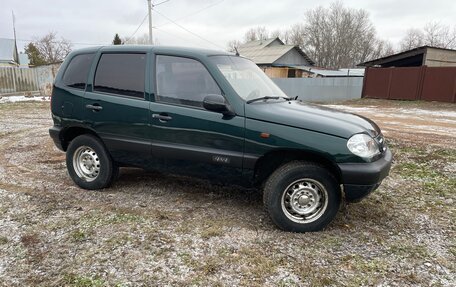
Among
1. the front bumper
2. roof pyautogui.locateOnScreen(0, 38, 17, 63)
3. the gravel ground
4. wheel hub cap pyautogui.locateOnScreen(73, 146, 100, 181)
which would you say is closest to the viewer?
the gravel ground

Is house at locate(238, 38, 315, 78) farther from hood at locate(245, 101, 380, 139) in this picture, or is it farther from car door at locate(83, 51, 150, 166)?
hood at locate(245, 101, 380, 139)

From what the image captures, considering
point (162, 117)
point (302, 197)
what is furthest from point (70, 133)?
point (302, 197)

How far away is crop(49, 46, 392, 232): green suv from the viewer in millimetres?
3477

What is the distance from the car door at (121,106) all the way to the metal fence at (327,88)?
21.8 metres

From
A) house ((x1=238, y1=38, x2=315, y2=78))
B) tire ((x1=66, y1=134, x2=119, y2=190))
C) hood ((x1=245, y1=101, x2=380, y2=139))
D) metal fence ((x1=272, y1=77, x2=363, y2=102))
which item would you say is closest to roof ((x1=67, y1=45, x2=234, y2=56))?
hood ((x1=245, y1=101, x2=380, y2=139))

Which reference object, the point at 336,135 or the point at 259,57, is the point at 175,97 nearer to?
the point at 336,135

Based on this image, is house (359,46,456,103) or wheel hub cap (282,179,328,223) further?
house (359,46,456,103)

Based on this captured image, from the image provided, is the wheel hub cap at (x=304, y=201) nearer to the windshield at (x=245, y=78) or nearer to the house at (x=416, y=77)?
the windshield at (x=245, y=78)

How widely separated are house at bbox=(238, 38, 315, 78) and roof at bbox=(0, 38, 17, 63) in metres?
26.5

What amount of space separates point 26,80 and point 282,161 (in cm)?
2556

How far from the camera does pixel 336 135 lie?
3.38m

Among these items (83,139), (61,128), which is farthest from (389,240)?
(61,128)

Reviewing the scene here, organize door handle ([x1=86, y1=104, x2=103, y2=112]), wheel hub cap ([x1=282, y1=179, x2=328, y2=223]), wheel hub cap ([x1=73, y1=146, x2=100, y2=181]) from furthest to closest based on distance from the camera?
wheel hub cap ([x1=73, y1=146, x2=100, y2=181]) < door handle ([x1=86, y1=104, x2=103, y2=112]) < wheel hub cap ([x1=282, y1=179, x2=328, y2=223])

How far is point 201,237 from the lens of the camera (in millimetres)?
3498
